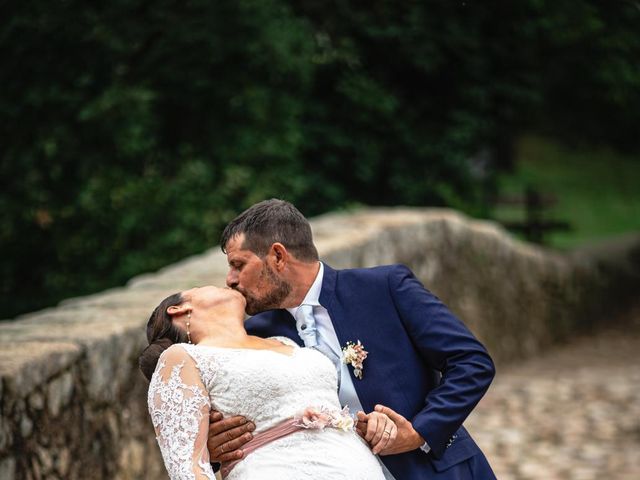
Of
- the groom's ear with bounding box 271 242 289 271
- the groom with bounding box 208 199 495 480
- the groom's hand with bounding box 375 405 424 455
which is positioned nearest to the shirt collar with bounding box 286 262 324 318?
the groom with bounding box 208 199 495 480

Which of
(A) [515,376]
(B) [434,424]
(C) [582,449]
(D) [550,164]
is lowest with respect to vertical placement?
(D) [550,164]

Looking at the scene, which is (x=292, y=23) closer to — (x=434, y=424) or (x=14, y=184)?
(x=14, y=184)

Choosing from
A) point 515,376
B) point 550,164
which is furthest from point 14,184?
point 550,164

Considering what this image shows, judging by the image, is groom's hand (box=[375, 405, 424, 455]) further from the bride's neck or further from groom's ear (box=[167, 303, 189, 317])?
groom's ear (box=[167, 303, 189, 317])

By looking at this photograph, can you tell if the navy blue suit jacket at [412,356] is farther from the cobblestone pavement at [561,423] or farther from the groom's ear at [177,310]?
the cobblestone pavement at [561,423]

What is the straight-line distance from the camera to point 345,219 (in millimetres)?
7809

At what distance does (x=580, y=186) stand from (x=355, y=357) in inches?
862

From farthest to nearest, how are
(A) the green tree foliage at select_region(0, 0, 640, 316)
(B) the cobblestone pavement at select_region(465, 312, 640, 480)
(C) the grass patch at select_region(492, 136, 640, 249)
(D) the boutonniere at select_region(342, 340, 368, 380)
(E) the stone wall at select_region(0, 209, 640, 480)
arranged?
(C) the grass patch at select_region(492, 136, 640, 249) < (A) the green tree foliage at select_region(0, 0, 640, 316) < (B) the cobblestone pavement at select_region(465, 312, 640, 480) < (E) the stone wall at select_region(0, 209, 640, 480) < (D) the boutonniere at select_region(342, 340, 368, 380)

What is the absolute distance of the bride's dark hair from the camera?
2.76 meters

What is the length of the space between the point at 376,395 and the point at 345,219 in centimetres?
490

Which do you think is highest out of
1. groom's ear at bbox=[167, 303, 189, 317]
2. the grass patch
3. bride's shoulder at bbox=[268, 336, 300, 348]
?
groom's ear at bbox=[167, 303, 189, 317]

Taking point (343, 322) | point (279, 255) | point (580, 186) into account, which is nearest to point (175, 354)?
point (279, 255)

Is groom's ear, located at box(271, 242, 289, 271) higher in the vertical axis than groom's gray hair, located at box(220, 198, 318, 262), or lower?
lower

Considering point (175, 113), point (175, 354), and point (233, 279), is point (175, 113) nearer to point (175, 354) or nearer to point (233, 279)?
point (233, 279)
